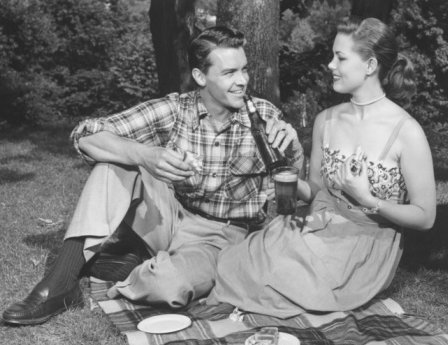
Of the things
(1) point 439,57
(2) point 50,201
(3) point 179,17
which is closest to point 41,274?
(2) point 50,201

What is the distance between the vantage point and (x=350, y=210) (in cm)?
445

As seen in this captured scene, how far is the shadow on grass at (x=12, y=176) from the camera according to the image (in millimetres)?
9102

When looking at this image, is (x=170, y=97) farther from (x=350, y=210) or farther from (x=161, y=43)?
(x=161, y=43)

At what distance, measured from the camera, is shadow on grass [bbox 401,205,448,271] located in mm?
5539

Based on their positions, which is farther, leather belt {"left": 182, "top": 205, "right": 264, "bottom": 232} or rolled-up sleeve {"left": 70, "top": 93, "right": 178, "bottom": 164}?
leather belt {"left": 182, "top": 205, "right": 264, "bottom": 232}

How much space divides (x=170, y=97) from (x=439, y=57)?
897cm

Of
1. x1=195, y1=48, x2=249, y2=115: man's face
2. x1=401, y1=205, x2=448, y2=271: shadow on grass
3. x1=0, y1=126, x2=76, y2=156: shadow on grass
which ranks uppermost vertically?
x1=195, y1=48, x2=249, y2=115: man's face

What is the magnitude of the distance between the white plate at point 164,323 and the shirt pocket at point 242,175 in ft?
3.31

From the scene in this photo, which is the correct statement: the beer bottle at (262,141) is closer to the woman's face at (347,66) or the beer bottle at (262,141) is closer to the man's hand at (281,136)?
the man's hand at (281,136)

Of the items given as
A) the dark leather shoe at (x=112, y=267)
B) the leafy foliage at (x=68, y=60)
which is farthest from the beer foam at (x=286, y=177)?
the leafy foliage at (x=68, y=60)

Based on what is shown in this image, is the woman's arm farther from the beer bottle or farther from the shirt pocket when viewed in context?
the shirt pocket

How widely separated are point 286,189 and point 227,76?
104 cm

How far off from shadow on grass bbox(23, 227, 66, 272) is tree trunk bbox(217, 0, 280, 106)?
238 cm

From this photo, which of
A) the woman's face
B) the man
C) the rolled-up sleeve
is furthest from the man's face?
the woman's face
